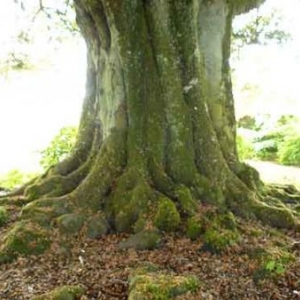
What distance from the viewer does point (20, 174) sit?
1338 centimetres

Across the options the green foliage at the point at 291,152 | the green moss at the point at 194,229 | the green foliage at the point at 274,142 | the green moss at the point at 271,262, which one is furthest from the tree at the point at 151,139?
the green foliage at the point at 274,142

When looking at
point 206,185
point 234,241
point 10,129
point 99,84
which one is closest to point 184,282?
point 234,241

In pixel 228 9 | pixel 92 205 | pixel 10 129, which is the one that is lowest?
pixel 92 205

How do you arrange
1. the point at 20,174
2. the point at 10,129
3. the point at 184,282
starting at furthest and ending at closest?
1. the point at 10,129
2. the point at 20,174
3. the point at 184,282

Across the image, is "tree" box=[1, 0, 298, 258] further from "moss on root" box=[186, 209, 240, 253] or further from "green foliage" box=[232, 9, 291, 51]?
"green foliage" box=[232, 9, 291, 51]

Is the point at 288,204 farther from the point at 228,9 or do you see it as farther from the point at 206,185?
the point at 228,9

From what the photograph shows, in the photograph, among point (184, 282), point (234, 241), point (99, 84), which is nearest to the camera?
point (184, 282)

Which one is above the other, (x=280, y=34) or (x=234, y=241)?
(x=280, y=34)

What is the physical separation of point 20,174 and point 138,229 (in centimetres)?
833

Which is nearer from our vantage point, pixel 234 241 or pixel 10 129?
pixel 234 241

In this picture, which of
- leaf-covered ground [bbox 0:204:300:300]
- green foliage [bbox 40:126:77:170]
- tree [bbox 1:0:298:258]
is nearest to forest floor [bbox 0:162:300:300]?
leaf-covered ground [bbox 0:204:300:300]

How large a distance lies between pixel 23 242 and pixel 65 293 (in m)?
1.30

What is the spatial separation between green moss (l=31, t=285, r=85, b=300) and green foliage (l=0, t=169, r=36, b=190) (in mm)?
8393

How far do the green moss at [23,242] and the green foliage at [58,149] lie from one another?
307 inches
